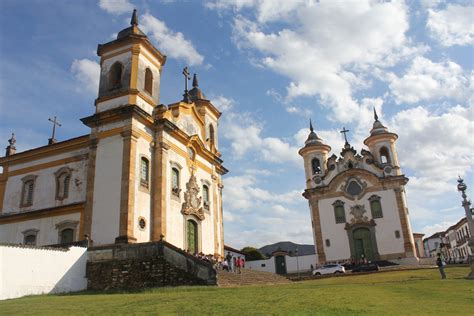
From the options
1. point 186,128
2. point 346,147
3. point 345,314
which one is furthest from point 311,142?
point 345,314

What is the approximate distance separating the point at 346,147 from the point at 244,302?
1410 inches

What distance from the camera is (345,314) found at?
Answer: 26.9 feet

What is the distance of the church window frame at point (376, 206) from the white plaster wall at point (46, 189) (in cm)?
2742

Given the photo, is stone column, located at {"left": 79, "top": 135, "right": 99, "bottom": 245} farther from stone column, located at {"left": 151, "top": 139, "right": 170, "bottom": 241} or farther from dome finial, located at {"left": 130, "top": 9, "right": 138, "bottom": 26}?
dome finial, located at {"left": 130, "top": 9, "right": 138, "bottom": 26}

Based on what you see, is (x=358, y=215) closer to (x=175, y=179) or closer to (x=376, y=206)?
(x=376, y=206)

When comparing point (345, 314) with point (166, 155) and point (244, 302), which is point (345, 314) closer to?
point (244, 302)

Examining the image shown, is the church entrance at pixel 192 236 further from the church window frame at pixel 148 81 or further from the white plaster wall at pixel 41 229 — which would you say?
the church window frame at pixel 148 81

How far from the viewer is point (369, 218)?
39719 millimetres

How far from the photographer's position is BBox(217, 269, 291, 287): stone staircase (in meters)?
17.9

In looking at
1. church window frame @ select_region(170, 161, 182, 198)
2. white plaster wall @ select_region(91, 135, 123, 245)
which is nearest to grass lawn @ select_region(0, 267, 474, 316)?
white plaster wall @ select_region(91, 135, 123, 245)

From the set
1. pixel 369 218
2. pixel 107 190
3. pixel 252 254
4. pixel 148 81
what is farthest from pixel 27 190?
pixel 252 254

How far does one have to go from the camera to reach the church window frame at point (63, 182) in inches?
911

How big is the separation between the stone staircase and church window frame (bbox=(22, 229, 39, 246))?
1078cm

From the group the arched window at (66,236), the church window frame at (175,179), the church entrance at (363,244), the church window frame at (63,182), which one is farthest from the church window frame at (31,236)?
the church entrance at (363,244)
